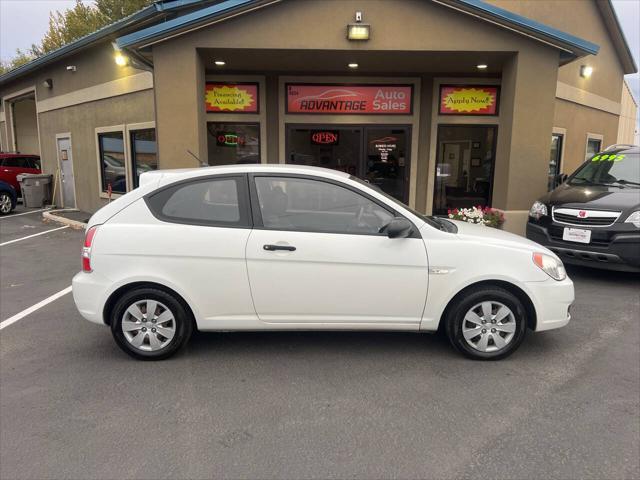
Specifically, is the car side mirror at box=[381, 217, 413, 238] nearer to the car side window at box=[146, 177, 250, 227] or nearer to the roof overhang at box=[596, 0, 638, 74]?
the car side window at box=[146, 177, 250, 227]

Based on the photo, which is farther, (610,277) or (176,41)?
(176,41)

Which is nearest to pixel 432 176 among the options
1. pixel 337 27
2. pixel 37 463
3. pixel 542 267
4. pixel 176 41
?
pixel 337 27

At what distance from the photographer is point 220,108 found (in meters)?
10.9

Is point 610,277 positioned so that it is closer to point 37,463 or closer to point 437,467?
point 437,467

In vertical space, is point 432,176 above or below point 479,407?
above

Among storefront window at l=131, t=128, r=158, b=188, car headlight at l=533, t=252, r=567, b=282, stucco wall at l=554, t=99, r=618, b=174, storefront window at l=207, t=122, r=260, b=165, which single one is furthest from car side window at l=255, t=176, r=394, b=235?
stucco wall at l=554, t=99, r=618, b=174

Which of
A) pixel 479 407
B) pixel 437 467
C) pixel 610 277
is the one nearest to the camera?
pixel 437 467

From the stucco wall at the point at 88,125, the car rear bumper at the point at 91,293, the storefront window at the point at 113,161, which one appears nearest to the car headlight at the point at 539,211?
the car rear bumper at the point at 91,293

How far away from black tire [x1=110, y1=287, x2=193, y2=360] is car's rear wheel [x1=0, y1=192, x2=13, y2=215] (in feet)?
43.0

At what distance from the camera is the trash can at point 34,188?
590 inches

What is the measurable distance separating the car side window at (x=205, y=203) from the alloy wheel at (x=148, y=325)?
74 cm

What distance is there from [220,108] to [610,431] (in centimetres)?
980

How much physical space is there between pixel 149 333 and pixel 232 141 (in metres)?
7.72

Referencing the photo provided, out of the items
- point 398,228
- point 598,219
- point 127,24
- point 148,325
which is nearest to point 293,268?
point 398,228
